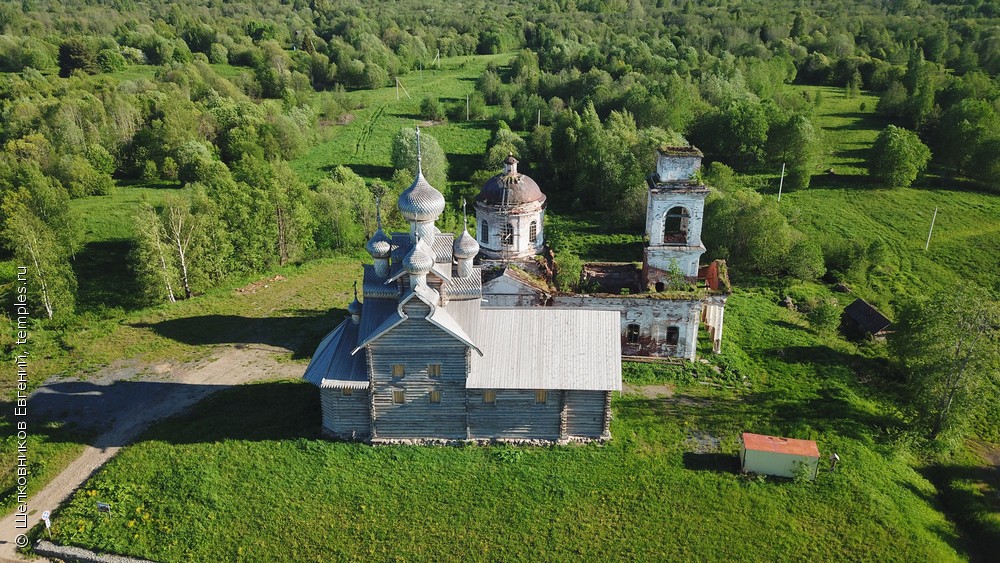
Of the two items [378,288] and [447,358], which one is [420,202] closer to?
[378,288]

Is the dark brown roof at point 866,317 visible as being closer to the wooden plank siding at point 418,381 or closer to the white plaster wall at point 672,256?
the white plaster wall at point 672,256

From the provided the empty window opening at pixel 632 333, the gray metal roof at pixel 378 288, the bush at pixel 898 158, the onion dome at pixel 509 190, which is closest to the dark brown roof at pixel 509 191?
the onion dome at pixel 509 190

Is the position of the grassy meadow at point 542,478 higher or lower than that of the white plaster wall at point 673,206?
lower

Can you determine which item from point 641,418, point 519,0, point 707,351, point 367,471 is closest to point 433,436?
point 367,471

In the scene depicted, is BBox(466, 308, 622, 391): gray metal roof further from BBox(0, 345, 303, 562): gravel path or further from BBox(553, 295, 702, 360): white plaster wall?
BBox(0, 345, 303, 562): gravel path

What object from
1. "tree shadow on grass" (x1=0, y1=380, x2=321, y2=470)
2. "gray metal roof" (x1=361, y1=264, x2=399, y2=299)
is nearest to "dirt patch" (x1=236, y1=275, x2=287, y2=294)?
"tree shadow on grass" (x1=0, y1=380, x2=321, y2=470)

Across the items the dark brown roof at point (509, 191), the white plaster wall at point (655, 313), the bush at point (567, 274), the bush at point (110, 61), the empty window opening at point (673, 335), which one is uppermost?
the bush at point (110, 61)

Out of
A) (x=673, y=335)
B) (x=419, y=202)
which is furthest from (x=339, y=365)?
(x=673, y=335)
